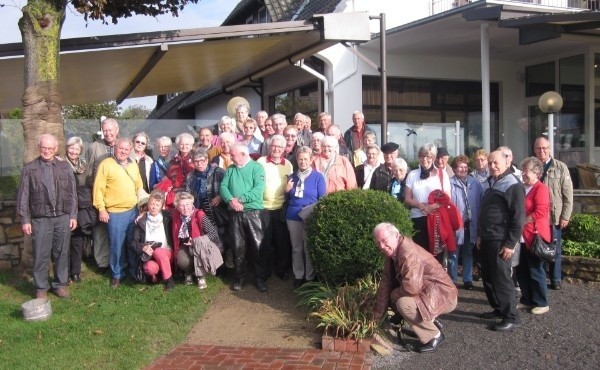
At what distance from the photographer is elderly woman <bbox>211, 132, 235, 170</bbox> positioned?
23.0 ft

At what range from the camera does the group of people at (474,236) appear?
4957 millimetres

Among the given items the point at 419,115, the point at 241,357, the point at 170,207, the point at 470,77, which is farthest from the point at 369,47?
the point at 241,357

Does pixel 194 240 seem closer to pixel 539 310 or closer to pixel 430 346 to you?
pixel 430 346

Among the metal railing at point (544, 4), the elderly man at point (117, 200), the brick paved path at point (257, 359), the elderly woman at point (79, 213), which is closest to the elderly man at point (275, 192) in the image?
the elderly man at point (117, 200)

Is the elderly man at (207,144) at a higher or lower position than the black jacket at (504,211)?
higher

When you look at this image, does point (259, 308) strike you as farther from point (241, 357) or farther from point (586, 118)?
point (586, 118)

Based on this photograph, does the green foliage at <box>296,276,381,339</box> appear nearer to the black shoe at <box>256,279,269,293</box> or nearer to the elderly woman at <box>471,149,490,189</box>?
the black shoe at <box>256,279,269,293</box>

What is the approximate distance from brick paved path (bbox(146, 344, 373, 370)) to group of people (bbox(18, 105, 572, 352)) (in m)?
1.48

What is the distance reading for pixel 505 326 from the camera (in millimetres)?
5434

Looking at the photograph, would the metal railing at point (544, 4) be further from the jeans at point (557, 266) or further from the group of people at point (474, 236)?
the jeans at point (557, 266)

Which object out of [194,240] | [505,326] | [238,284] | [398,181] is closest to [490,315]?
[505,326]

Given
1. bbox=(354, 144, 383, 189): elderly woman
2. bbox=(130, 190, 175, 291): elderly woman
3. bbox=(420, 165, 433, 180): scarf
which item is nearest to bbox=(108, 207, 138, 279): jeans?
bbox=(130, 190, 175, 291): elderly woman

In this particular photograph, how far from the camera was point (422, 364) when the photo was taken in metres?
4.81

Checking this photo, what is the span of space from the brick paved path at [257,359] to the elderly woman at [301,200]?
4.86ft
